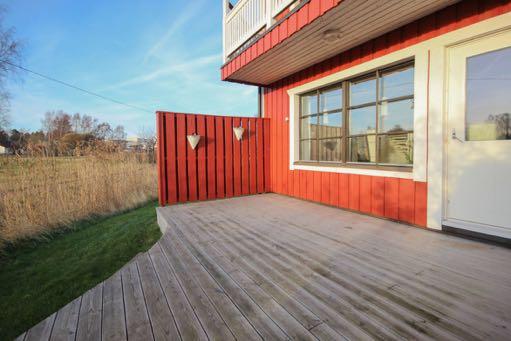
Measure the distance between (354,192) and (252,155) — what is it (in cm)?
232

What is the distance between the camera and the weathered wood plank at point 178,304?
1.19 m

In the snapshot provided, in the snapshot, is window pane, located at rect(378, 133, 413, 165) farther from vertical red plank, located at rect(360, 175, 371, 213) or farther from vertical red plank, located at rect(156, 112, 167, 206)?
vertical red plank, located at rect(156, 112, 167, 206)

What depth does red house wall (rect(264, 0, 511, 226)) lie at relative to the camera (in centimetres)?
249

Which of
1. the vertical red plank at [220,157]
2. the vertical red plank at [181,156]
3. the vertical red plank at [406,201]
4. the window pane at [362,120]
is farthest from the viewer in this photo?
the vertical red plank at [220,157]

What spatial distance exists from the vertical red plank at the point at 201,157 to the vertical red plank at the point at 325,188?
2187mm

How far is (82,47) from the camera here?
1178cm

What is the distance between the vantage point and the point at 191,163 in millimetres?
4562

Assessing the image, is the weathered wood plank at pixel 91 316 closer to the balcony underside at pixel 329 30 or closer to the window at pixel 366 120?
the balcony underside at pixel 329 30

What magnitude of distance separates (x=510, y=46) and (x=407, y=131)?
3.65 ft

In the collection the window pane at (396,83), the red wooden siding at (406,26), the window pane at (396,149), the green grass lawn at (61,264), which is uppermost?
the red wooden siding at (406,26)

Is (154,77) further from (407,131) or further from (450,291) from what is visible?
(450,291)

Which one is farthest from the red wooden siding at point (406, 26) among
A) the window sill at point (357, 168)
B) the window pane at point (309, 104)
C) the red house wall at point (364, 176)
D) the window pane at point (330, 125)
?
the window sill at point (357, 168)

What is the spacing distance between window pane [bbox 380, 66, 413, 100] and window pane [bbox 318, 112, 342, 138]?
754 mm

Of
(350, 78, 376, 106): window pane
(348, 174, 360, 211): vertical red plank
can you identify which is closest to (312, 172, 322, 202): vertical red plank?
(348, 174, 360, 211): vertical red plank
